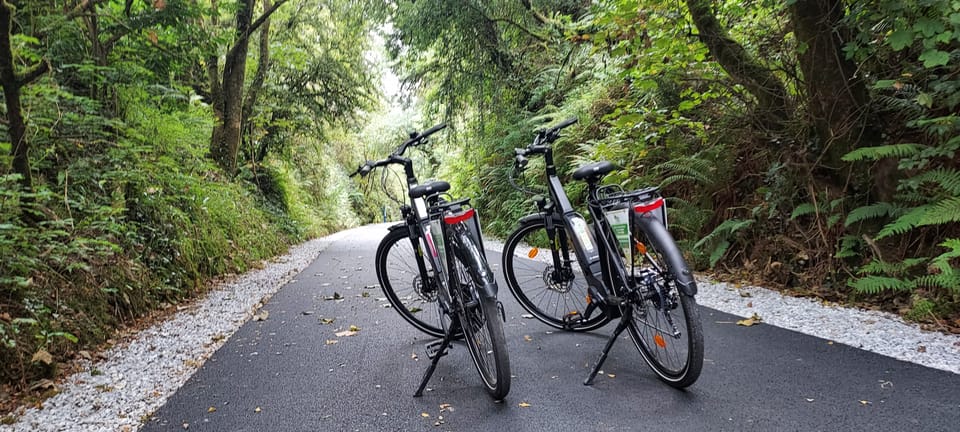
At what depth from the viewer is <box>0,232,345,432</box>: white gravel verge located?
8.75ft

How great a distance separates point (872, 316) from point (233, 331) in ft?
15.9

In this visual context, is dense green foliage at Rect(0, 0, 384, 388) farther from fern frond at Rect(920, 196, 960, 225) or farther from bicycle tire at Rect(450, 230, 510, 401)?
fern frond at Rect(920, 196, 960, 225)

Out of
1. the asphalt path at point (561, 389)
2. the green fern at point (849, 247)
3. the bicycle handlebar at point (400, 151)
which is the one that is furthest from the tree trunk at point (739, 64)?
the bicycle handlebar at point (400, 151)

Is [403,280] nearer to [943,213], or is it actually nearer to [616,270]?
[616,270]

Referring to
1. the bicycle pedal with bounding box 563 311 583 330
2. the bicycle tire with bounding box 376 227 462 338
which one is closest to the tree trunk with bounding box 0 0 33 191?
the bicycle tire with bounding box 376 227 462 338

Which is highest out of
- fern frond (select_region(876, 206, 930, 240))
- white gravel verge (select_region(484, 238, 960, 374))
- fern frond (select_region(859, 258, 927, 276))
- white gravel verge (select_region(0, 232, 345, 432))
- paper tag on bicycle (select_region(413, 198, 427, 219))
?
paper tag on bicycle (select_region(413, 198, 427, 219))

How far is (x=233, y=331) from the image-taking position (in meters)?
4.29

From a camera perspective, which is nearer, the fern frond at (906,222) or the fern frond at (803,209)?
the fern frond at (906,222)

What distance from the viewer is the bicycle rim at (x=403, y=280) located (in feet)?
12.7

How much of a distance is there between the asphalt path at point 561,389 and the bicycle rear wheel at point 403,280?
0.46 ft

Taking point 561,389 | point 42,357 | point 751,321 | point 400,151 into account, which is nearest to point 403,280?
point 400,151

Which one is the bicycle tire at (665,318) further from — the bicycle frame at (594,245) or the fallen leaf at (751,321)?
the fallen leaf at (751,321)

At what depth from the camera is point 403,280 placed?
4.00 m

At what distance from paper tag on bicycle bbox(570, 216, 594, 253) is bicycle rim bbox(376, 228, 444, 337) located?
1.22 metres
